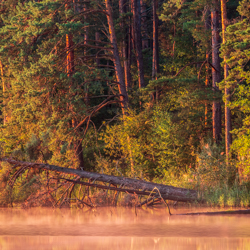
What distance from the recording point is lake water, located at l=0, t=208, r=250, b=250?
10327 millimetres

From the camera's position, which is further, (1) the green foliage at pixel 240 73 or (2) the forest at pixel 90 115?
(2) the forest at pixel 90 115

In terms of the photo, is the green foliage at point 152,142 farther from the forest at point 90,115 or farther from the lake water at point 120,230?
the lake water at point 120,230

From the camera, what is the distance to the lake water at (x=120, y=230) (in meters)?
10.3

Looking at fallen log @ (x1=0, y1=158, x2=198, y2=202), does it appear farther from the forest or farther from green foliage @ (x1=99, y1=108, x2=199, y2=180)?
green foliage @ (x1=99, y1=108, x2=199, y2=180)

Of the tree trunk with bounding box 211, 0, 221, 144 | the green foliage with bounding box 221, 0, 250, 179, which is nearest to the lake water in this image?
the green foliage with bounding box 221, 0, 250, 179

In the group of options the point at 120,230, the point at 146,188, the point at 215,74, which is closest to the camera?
the point at 120,230

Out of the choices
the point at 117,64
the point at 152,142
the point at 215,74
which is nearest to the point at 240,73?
the point at 215,74

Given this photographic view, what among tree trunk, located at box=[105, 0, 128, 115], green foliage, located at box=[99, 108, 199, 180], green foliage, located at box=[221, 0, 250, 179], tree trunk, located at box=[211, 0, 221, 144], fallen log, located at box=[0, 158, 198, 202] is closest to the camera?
fallen log, located at box=[0, 158, 198, 202]

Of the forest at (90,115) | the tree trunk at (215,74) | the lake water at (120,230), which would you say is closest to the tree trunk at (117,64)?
the forest at (90,115)

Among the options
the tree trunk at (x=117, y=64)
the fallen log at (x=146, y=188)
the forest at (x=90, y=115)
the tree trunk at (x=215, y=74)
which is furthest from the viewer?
the tree trunk at (x=117, y=64)

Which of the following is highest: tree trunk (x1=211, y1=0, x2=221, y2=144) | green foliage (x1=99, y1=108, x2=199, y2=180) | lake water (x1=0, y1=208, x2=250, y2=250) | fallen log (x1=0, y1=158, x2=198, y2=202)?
tree trunk (x1=211, y1=0, x2=221, y2=144)

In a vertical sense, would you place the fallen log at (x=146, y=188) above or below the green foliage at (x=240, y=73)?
below

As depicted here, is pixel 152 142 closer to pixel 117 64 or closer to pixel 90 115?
pixel 90 115

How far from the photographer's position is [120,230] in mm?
12406
